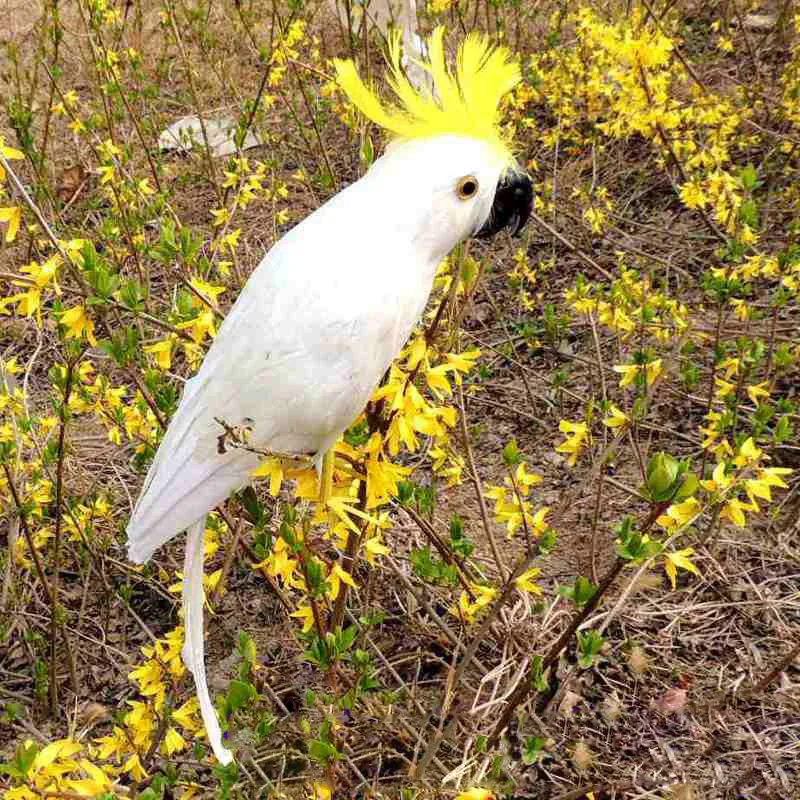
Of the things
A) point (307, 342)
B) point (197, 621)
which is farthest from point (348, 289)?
point (197, 621)

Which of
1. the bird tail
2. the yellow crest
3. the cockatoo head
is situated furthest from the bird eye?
the bird tail

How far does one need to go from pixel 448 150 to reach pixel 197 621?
3.98 feet

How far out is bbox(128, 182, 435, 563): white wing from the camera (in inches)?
55.7

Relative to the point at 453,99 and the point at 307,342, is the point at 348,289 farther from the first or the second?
the point at 453,99

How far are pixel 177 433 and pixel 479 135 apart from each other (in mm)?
899

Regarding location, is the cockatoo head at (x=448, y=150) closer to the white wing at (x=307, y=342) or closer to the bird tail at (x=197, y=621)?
the white wing at (x=307, y=342)

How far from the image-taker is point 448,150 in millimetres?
1444

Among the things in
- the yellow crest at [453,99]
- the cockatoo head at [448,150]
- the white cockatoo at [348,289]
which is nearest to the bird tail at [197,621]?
the white cockatoo at [348,289]

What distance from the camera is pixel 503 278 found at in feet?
15.5

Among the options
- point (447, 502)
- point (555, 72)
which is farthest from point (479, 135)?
point (555, 72)

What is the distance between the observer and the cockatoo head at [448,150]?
1433 millimetres

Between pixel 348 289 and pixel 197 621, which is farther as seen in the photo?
pixel 197 621

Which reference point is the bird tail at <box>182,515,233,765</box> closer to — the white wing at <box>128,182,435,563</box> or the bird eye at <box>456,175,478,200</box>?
the white wing at <box>128,182,435,563</box>

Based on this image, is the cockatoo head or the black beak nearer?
the cockatoo head
